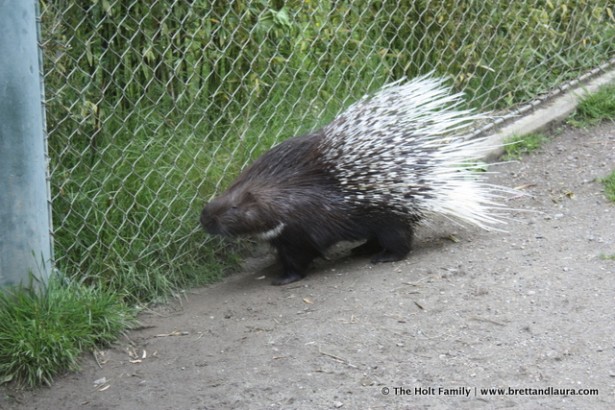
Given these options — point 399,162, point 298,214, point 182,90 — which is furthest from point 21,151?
point 399,162

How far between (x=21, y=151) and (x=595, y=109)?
12.1 feet

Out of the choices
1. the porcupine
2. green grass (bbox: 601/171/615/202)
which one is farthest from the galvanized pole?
green grass (bbox: 601/171/615/202)

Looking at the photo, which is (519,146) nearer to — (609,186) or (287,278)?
(609,186)

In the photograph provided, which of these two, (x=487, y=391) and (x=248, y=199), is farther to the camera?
(x=248, y=199)

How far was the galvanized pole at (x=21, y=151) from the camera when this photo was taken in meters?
3.49

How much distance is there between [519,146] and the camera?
18.3ft

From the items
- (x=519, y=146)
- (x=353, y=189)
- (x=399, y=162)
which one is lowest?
(x=353, y=189)

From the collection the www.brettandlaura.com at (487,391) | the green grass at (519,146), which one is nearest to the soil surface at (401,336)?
the www.brettandlaura.com at (487,391)

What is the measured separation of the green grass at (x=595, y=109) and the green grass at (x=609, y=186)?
0.87 metres

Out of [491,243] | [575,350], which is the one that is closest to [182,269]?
[491,243]

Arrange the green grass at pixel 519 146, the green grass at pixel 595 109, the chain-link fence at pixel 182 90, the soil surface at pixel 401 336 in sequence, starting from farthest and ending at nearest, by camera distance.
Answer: the green grass at pixel 595 109, the green grass at pixel 519 146, the chain-link fence at pixel 182 90, the soil surface at pixel 401 336

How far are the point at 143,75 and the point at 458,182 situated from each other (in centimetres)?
155

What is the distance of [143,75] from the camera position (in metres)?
4.45

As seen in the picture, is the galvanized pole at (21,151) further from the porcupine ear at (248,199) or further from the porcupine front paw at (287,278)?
the porcupine front paw at (287,278)
